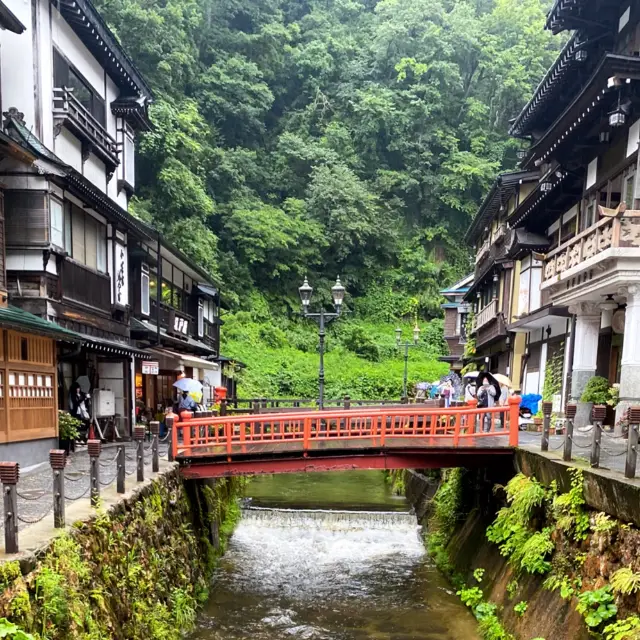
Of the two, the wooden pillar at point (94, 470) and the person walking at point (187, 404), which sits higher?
the wooden pillar at point (94, 470)

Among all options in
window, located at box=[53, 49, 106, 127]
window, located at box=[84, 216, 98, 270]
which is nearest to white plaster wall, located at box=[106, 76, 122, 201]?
window, located at box=[53, 49, 106, 127]

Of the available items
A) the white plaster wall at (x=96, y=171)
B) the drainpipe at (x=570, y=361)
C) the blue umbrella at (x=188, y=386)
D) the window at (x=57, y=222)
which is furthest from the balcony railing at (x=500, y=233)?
the window at (x=57, y=222)

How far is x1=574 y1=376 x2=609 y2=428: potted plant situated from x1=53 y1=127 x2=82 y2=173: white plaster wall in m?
16.4

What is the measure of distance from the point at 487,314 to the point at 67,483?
2340 cm

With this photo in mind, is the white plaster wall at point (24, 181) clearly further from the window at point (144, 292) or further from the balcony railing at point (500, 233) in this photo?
the balcony railing at point (500, 233)

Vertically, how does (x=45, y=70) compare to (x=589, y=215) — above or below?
above

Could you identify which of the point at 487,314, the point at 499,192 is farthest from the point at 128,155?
the point at 487,314

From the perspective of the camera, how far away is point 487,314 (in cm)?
2867

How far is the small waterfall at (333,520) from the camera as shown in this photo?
16.9 meters

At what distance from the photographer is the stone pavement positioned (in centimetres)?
796

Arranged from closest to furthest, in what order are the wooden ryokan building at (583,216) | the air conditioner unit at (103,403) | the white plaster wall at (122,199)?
1. the wooden ryokan building at (583,216)
2. the air conditioner unit at (103,403)
3. the white plaster wall at (122,199)

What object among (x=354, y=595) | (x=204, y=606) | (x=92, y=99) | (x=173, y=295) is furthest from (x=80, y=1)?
(x=354, y=595)

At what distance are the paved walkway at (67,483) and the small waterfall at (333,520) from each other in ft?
14.8

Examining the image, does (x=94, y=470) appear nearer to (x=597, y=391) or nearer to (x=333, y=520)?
(x=333, y=520)
